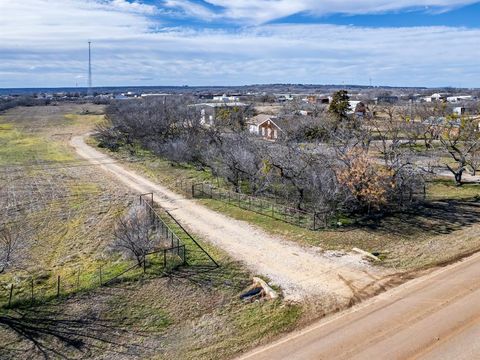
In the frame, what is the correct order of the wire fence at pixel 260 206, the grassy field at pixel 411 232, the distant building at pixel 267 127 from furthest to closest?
the distant building at pixel 267 127 → the wire fence at pixel 260 206 → the grassy field at pixel 411 232

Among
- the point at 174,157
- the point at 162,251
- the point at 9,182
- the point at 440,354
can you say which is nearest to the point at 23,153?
the point at 9,182

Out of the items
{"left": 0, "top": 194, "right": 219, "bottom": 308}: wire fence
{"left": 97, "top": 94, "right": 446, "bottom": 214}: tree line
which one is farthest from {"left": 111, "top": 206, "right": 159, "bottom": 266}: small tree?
{"left": 97, "top": 94, "right": 446, "bottom": 214}: tree line

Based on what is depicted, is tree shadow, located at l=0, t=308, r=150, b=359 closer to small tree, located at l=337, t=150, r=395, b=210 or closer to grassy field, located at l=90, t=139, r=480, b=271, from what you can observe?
grassy field, located at l=90, t=139, r=480, b=271

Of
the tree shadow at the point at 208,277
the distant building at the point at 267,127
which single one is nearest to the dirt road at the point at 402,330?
the tree shadow at the point at 208,277

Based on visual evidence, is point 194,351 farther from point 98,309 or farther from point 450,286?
point 450,286

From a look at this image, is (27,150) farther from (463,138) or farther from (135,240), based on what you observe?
(463,138)

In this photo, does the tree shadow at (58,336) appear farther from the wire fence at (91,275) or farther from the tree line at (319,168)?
the tree line at (319,168)
